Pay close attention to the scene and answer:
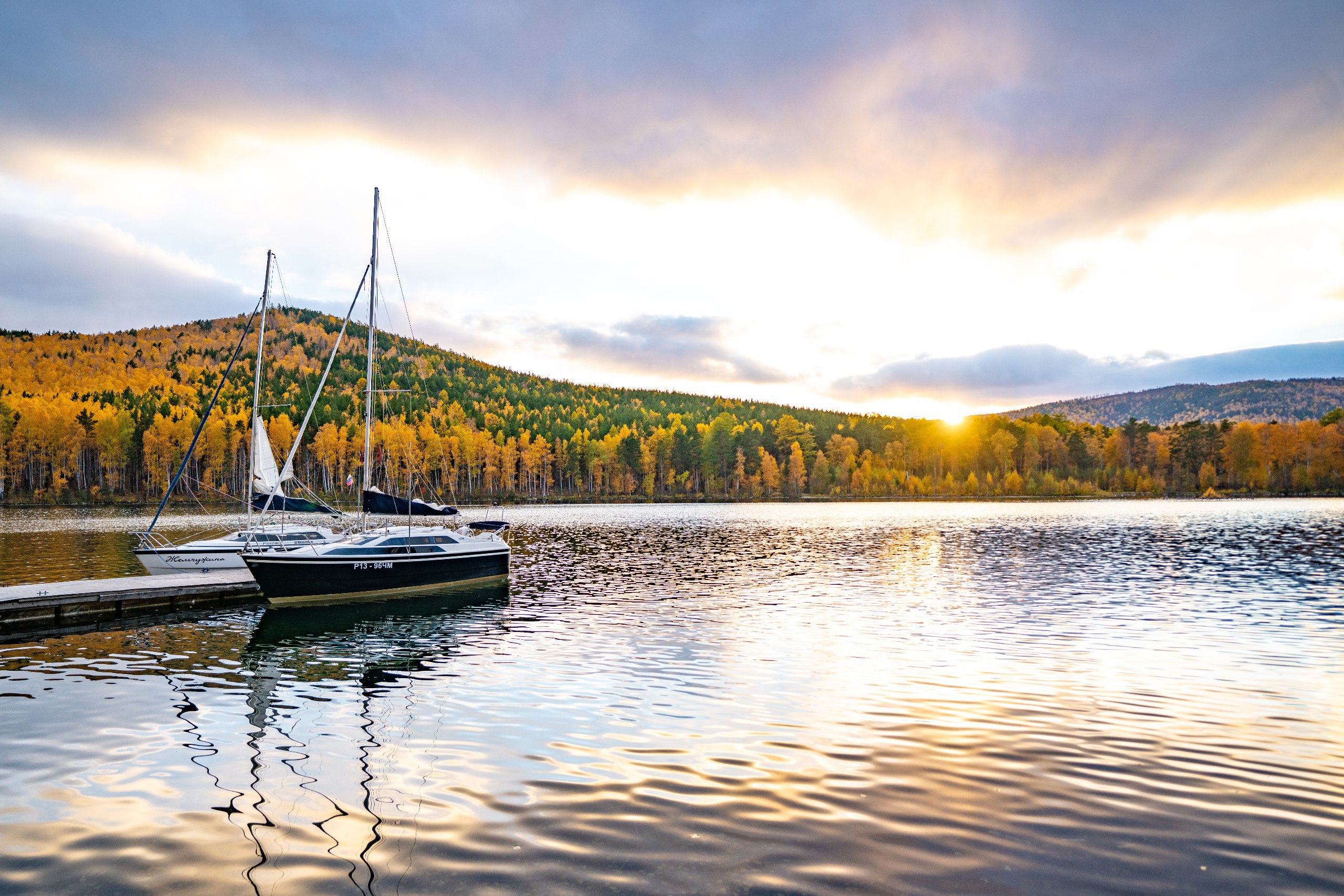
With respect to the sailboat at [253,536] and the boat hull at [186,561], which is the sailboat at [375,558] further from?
the boat hull at [186,561]

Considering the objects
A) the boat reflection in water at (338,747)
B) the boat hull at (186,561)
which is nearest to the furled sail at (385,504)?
the boat hull at (186,561)

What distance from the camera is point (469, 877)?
8.32 metres

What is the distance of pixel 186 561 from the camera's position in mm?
36312

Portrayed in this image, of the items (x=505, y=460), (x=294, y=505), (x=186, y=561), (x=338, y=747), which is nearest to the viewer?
(x=338, y=747)

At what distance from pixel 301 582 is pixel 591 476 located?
152 m

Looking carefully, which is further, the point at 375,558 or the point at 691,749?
the point at 375,558

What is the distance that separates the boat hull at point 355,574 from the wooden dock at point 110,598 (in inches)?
125

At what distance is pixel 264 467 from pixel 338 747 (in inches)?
1174

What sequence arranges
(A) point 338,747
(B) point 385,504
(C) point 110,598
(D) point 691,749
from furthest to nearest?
(B) point 385,504, (C) point 110,598, (A) point 338,747, (D) point 691,749

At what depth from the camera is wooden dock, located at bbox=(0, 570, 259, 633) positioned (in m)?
25.2

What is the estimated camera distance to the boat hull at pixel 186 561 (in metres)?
35.6

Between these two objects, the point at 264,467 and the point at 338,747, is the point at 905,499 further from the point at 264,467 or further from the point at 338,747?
the point at 338,747

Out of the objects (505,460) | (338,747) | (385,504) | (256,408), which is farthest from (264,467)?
(505,460)

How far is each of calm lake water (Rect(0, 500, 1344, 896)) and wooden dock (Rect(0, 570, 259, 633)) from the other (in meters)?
1.78
